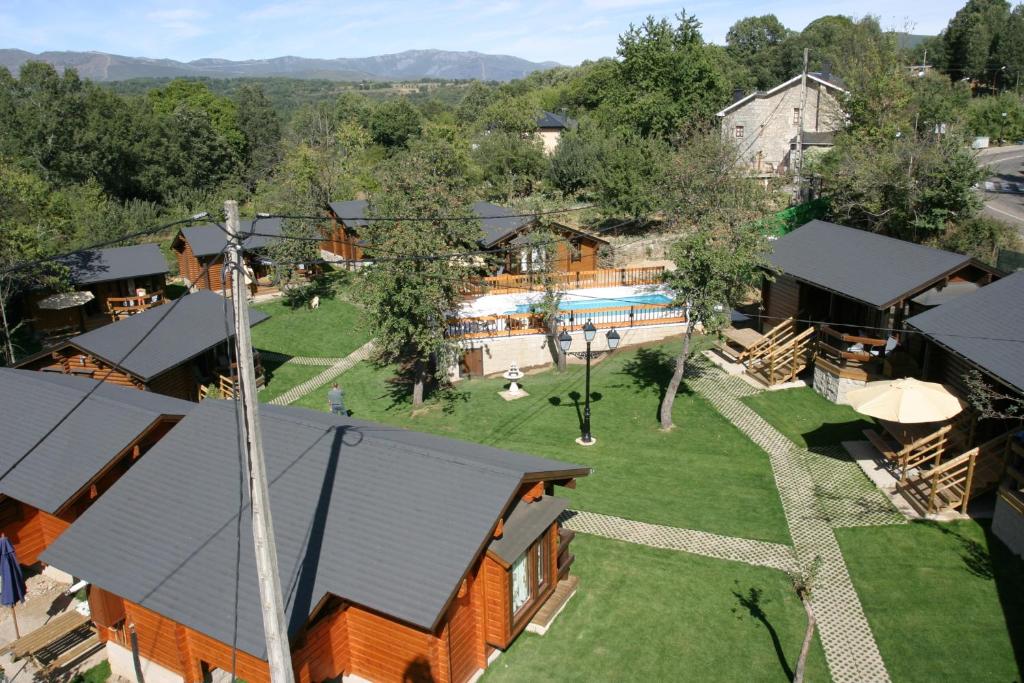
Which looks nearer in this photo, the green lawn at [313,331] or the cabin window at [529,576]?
the cabin window at [529,576]

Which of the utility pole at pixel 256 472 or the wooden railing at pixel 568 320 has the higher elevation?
the utility pole at pixel 256 472

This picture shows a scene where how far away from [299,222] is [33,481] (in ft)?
82.1

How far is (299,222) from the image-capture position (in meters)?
38.7

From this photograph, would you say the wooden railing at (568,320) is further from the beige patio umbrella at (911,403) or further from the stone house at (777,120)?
the stone house at (777,120)

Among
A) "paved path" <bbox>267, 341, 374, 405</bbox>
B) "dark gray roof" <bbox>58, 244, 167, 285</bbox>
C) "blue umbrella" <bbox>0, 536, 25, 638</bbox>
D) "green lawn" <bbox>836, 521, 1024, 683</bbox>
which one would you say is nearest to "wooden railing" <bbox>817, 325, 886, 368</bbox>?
"green lawn" <bbox>836, 521, 1024, 683</bbox>

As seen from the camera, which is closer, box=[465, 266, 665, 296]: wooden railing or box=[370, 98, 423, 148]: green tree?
box=[465, 266, 665, 296]: wooden railing

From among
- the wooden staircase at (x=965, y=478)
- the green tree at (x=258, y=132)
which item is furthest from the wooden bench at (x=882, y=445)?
the green tree at (x=258, y=132)

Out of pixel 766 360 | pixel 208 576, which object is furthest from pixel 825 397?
pixel 208 576

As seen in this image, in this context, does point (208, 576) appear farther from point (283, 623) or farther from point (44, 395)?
point (44, 395)

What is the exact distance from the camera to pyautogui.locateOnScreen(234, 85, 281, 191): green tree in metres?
90.1

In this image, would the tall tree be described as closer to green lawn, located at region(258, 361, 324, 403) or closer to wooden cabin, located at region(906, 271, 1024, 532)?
wooden cabin, located at region(906, 271, 1024, 532)

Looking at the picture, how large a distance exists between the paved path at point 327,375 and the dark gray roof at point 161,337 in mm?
3166

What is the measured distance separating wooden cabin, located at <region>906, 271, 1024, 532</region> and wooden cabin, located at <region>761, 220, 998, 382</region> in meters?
1.28

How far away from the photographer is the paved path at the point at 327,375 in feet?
91.9
